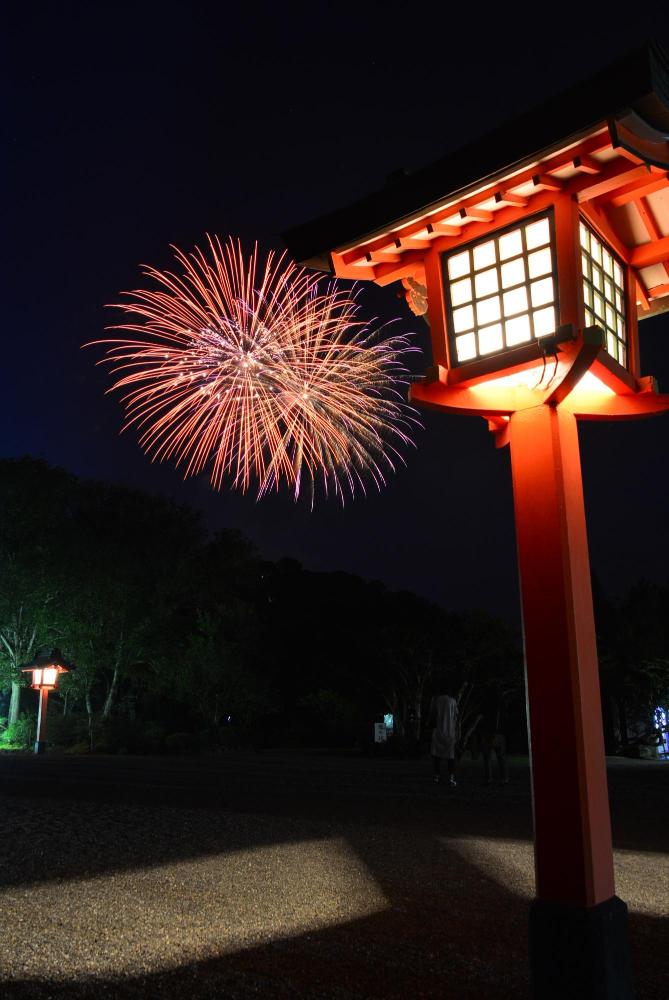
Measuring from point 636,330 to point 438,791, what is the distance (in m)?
9.14

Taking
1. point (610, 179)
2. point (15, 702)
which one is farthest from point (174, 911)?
point (15, 702)

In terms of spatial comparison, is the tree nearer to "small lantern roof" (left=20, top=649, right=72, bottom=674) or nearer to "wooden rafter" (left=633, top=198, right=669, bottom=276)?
"small lantern roof" (left=20, top=649, right=72, bottom=674)

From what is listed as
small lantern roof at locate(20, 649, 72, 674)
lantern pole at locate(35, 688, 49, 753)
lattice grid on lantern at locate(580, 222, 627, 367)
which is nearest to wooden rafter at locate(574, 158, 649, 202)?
lattice grid on lantern at locate(580, 222, 627, 367)

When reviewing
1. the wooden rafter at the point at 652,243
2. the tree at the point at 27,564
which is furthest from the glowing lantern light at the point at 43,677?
the wooden rafter at the point at 652,243

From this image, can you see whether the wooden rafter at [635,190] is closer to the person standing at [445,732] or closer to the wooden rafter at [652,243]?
the wooden rafter at [652,243]

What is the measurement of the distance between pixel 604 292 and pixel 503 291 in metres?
0.74

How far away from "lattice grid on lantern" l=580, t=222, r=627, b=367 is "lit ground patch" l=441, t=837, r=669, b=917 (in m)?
3.79

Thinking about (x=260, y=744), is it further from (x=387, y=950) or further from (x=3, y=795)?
(x=387, y=950)

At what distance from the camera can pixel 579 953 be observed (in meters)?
3.56

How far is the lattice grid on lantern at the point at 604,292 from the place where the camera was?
4.63 meters

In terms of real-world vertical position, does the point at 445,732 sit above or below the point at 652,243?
below

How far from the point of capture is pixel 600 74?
13.4 ft

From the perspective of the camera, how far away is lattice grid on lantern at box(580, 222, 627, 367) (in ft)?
15.2

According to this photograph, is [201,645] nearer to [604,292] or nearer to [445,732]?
[445,732]
